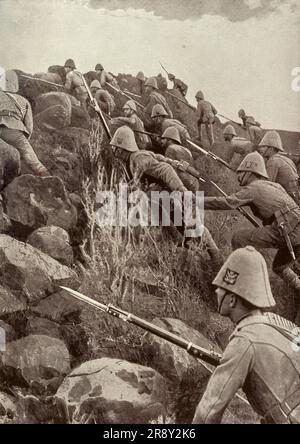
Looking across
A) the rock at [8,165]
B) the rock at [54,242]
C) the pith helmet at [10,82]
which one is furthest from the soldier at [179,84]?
the rock at [54,242]

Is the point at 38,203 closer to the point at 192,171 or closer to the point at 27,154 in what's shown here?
the point at 27,154

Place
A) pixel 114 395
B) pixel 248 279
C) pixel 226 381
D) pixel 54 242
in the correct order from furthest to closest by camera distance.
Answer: pixel 54 242 → pixel 114 395 → pixel 248 279 → pixel 226 381

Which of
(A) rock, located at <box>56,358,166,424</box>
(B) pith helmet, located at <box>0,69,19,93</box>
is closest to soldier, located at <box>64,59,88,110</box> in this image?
(B) pith helmet, located at <box>0,69,19,93</box>

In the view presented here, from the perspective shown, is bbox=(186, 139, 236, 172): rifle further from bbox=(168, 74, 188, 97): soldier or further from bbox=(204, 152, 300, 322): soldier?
bbox=(168, 74, 188, 97): soldier

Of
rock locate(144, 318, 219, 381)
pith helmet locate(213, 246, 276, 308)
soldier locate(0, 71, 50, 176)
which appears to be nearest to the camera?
pith helmet locate(213, 246, 276, 308)

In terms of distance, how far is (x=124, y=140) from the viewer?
7820 mm

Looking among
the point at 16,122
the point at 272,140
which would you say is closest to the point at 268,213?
the point at 272,140

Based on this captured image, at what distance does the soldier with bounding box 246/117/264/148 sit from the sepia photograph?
0.05 feet

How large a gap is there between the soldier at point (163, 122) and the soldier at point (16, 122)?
1407mm

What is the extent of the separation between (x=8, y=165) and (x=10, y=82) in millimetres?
993

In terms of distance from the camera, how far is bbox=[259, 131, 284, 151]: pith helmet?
26.1 feet

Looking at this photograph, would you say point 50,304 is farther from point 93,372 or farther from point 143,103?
point 143,103

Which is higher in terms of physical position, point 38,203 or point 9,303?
point 38,203

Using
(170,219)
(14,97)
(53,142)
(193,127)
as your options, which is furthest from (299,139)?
(14,97)
